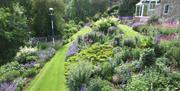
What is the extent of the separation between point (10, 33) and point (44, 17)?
732cm

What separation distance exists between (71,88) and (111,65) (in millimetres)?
2255

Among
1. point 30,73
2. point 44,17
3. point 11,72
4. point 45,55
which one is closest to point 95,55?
point 30,73

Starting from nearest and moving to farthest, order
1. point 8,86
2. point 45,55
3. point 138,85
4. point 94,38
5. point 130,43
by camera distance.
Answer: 1. point 138,85
2. point 8,86
3. point 130,43
4. point 94,38
5. point 45,55

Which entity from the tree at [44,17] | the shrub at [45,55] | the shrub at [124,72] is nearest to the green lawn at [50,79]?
the shrub at [45,55]

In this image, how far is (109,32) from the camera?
27.0 meters

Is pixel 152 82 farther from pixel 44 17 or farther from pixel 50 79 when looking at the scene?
pixel 44 17

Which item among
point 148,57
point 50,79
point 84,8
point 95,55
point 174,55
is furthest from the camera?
point 84,8

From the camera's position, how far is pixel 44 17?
38156 mm

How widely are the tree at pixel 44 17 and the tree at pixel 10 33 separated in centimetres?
421

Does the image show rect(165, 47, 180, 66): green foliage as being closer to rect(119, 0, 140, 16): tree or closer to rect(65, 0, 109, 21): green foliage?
rect(119, 0, 140, 16): tree

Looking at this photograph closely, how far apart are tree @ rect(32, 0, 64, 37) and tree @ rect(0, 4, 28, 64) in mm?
4208

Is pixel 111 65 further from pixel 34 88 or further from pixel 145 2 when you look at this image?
pixel 145 2

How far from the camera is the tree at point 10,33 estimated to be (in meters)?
30.8

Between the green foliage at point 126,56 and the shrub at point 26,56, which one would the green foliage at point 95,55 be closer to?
the green foliage at point 126,56
